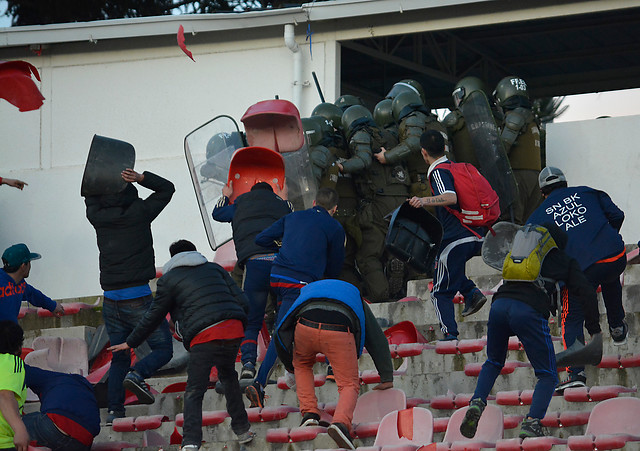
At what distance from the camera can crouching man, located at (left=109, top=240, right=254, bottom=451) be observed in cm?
724

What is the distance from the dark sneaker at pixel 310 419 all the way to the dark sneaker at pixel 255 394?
59 cm

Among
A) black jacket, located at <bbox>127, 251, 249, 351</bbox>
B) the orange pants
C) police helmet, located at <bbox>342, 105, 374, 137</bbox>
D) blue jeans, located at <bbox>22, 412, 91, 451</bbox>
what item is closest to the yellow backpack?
the orange pants

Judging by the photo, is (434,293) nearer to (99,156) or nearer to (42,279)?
(99,156)

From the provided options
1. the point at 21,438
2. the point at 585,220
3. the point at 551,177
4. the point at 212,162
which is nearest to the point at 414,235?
the point at 551,177

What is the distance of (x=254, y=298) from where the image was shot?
8.52 m

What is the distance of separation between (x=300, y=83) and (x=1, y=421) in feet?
23.6

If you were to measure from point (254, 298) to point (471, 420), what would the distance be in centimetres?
218

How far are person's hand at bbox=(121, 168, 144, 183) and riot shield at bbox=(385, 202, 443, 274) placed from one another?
6.04ft

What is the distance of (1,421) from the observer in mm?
7363

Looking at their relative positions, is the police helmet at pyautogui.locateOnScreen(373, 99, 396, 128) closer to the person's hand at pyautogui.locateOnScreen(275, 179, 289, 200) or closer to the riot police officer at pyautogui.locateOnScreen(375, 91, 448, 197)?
the riot police officer at pyautogui.locateOnScreen(375, 91, 448, 197)

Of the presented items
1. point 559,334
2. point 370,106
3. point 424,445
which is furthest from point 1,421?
point 370,106

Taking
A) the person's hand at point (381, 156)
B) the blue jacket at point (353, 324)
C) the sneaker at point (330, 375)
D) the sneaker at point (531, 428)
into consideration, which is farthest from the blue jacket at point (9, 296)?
the sneaker at point (531, 428)

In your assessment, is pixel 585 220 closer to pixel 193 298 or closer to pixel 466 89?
pixel 193 298

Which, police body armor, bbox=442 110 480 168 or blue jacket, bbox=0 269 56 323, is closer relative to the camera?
blue jacket, bbox=0 269 56 323
